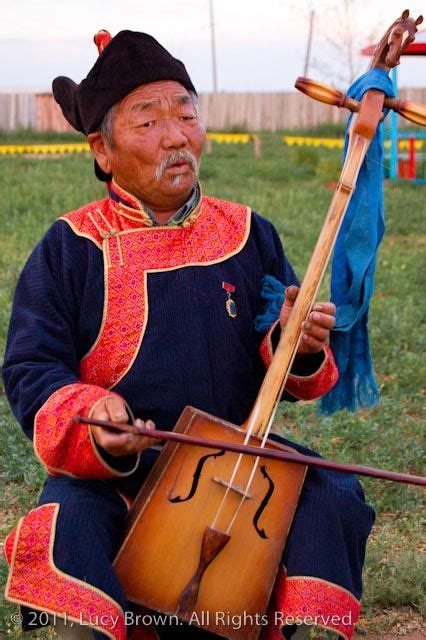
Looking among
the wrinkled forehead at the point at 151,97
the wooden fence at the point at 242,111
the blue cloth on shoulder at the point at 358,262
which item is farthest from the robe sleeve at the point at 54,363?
the wooden fence at the point at 242,111

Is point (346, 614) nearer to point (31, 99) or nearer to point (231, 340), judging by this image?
point (231, 340)

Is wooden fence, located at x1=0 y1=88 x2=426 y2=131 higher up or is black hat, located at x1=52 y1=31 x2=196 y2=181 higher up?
black hat, located at x1=52 y1=31 x2=196 y2=181

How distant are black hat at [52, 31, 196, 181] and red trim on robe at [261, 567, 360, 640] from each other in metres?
1.46

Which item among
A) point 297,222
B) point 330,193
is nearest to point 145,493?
point 297,222

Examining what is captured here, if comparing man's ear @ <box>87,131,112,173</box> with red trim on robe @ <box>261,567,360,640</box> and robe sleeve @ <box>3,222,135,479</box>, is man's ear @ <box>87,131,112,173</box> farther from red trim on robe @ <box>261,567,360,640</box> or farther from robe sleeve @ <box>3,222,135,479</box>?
red trim on robe @ <box>261,567,360,640</box>

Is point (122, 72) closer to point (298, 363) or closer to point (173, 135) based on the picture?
point (173, 135)

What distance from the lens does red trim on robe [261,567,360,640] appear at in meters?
2.76

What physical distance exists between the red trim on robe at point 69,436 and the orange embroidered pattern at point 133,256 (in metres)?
0.28

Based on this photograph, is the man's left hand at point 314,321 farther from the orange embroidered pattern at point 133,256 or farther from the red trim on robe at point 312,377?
the orange embroidered pattern at point 133,256

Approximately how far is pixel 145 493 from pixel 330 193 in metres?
12.0

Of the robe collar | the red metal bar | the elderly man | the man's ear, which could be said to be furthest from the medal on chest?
the red metal bar

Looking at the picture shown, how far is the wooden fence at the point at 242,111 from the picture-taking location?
3186cm

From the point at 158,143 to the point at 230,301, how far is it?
509mm

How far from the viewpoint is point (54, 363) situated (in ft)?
9.64
